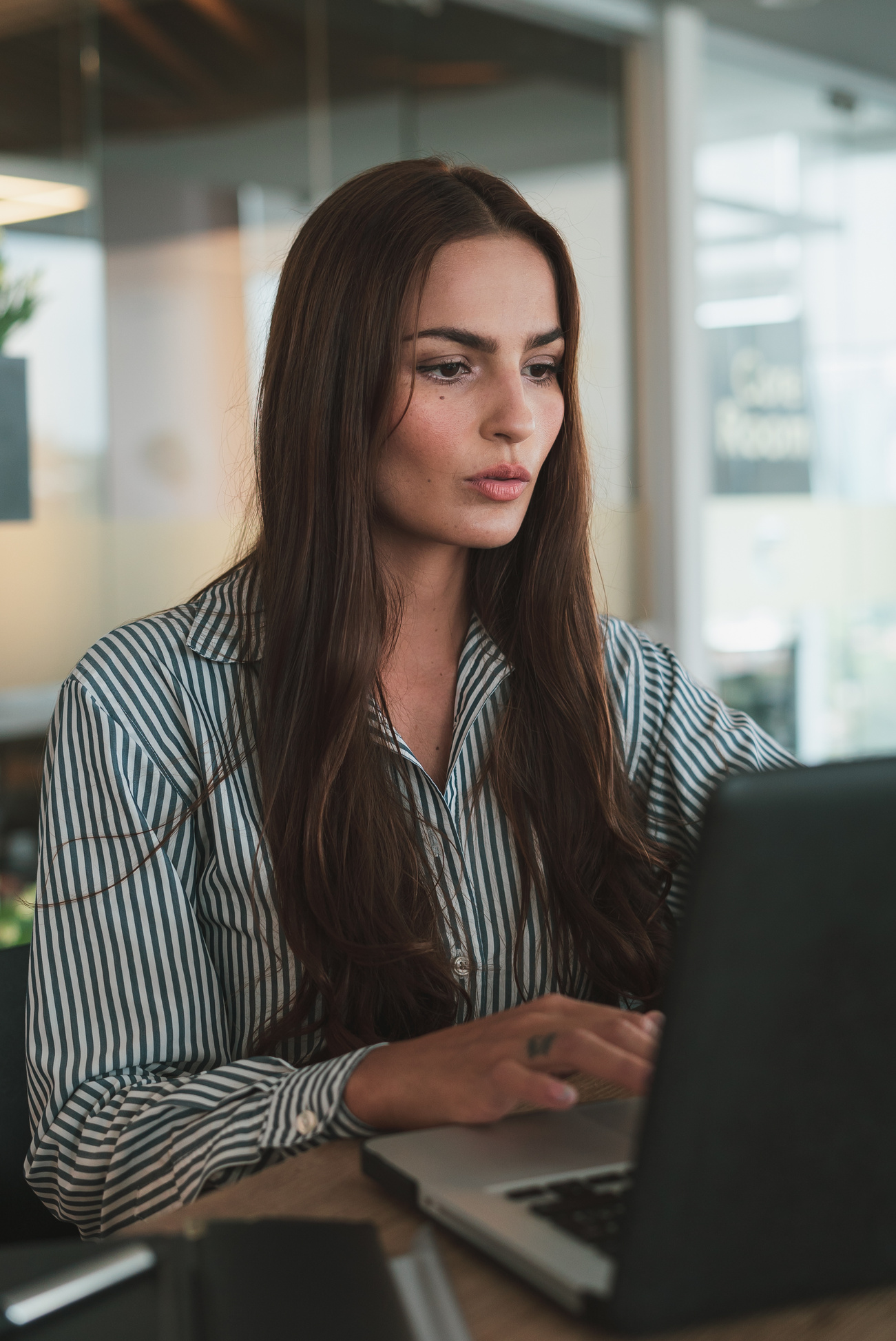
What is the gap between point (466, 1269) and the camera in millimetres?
Answer: 724

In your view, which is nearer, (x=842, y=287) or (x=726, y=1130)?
(x=726, y=1130)

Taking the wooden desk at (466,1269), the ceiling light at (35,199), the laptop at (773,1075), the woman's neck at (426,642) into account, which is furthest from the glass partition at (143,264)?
the laptop at (773,1075)

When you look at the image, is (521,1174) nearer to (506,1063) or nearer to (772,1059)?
(506,1063)

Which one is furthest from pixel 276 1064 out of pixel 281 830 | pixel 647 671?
pixel 647 671

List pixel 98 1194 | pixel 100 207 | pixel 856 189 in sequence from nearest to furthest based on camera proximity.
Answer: pixel 98 1194, pixel 100 207, pixel 856 189

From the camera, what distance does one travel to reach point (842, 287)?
201 inches

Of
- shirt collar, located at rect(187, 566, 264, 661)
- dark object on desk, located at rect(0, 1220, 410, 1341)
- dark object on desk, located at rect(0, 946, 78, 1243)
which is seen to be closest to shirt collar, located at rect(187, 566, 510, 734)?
shirt collar, located at rect(187, 566, 264, 661)

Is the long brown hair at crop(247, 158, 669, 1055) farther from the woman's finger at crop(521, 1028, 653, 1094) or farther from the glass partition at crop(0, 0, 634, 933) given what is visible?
the glass partition at crop(0, 0, 634, 933)

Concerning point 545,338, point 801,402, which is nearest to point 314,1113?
point 545,338

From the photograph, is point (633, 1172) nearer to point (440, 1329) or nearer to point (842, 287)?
point (440, 1329)

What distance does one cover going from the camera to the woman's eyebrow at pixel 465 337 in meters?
1.39

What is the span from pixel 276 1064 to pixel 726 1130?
23.5 inches

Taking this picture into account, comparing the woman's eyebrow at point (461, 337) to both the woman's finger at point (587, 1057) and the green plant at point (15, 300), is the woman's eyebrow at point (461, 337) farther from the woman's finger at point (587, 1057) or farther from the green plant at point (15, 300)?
the green plant at point (15, 300)

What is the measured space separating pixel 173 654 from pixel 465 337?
433 mm
